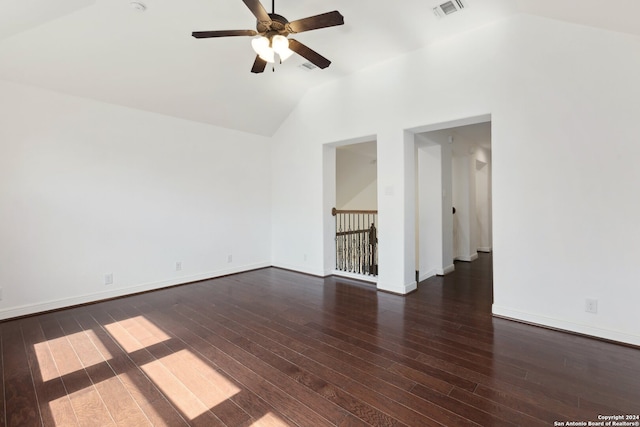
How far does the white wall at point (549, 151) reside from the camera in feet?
8.26

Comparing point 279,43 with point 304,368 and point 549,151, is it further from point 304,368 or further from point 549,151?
point 549,151

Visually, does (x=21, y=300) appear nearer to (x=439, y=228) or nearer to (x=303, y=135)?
(x=303, y=135)

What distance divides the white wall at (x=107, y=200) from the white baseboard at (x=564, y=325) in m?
4.10

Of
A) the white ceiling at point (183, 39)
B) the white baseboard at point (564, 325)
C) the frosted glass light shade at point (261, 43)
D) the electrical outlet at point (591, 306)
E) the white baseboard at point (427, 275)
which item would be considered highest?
the white ceiling at point (183, 39)

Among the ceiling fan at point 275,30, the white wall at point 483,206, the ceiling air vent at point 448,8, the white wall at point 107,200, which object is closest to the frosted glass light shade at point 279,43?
the ceiling fan at point 275,30

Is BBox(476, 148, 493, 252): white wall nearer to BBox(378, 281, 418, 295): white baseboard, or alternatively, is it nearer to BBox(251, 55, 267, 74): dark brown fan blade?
BBox(378, 281, 418, 295): white baseboard

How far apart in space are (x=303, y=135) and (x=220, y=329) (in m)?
3.49

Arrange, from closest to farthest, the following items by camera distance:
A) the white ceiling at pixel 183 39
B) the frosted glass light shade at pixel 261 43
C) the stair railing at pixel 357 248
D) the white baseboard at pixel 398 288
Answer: the frosted glass light shade at pixel 261 43
the white ceiling at pixel 183 39
the white baseboard at pixel 398 288
the stair railing at pixel 357 248

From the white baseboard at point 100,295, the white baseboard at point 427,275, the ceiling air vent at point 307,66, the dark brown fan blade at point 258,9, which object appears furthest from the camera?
the white baseboard at point 427,275

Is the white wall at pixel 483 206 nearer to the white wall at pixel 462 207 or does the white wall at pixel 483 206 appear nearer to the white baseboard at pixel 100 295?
the white wall at pixel 462 207

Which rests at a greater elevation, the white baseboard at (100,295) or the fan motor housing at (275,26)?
the fan motor housing at (275,26)

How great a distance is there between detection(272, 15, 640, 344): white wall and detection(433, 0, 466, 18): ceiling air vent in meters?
0.45

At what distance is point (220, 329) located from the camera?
2881 mm

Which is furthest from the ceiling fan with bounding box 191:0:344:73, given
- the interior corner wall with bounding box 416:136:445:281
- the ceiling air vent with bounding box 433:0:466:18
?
the interior corner wall with bounding box 416:136:445:281
